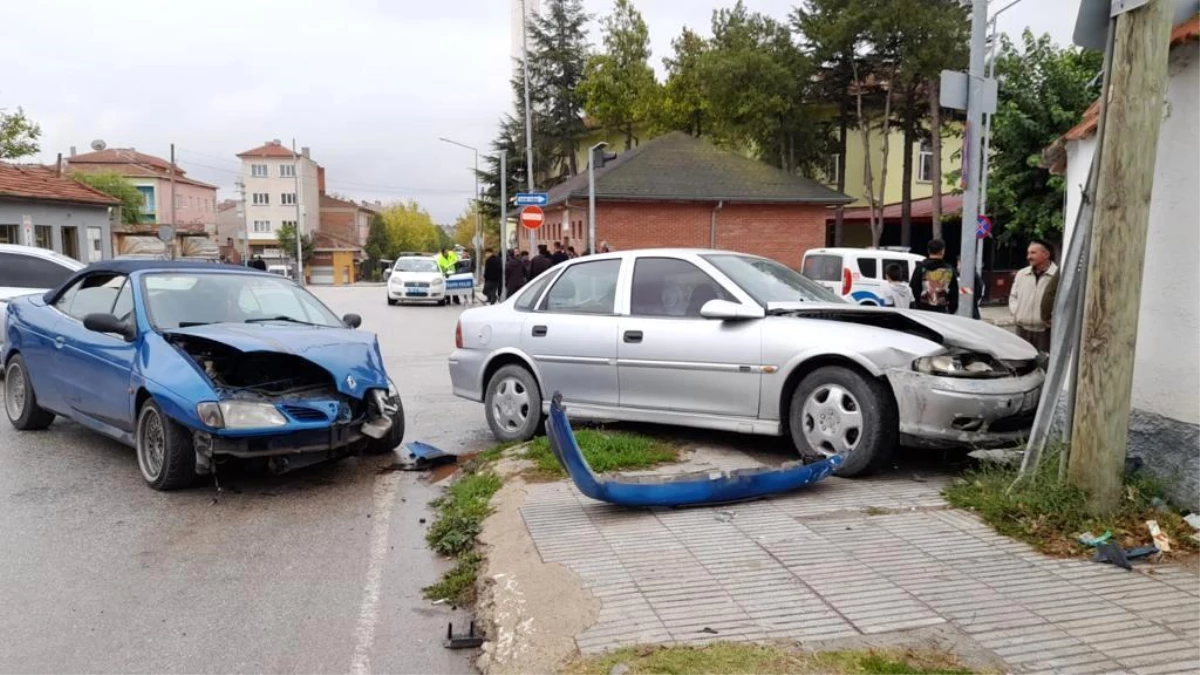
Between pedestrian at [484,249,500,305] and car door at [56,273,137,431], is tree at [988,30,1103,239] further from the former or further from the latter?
car door at [56,273,137,431]

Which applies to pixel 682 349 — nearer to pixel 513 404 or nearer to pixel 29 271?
pixel 513 404

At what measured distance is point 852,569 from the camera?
4371 mm

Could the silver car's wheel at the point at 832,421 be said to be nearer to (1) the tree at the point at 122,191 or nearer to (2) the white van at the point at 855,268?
(2) the white van at the point at 855,268

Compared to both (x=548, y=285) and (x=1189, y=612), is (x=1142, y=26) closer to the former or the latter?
(x=1189, y=612)

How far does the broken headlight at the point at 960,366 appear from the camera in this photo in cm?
581

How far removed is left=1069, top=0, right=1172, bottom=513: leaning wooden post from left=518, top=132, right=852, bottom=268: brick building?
25.8m

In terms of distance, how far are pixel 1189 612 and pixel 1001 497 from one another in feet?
4.54

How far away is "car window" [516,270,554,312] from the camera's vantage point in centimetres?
796

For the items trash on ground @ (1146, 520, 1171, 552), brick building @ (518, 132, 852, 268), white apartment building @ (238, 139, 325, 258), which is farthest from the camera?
white apartment building @ (238, 139, 325, 258)

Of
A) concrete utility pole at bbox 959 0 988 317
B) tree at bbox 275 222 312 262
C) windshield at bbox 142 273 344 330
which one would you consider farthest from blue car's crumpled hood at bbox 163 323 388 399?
tree at bbox 275 222 312 262

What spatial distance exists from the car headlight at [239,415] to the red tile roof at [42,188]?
24.1 m

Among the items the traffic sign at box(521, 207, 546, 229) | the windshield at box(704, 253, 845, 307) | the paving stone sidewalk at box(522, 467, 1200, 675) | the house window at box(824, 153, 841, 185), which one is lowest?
Answer: the paving stone sidewalk at box(522, 467, 1200, 675)

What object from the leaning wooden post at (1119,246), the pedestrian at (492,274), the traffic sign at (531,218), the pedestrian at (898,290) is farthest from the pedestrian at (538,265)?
the leaning wooden post at (1119,246)

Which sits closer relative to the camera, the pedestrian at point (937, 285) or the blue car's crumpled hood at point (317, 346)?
the blue car's crumpled hood at point (317, 346)
